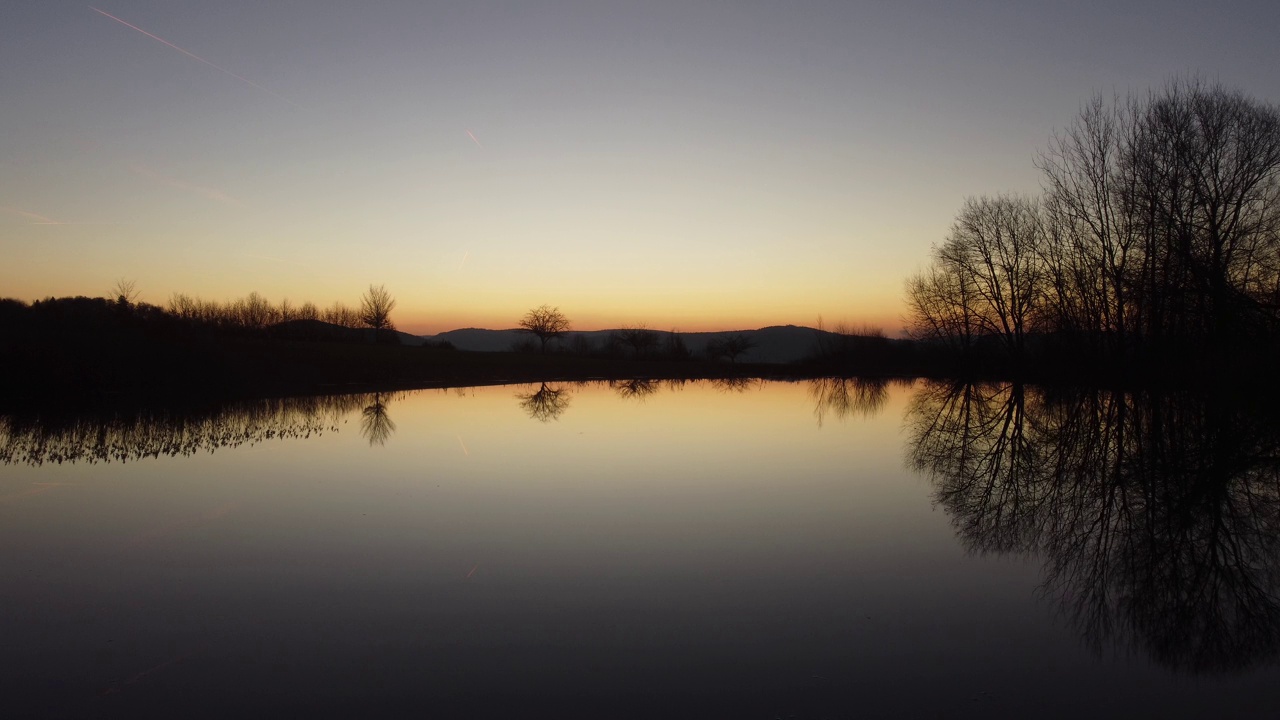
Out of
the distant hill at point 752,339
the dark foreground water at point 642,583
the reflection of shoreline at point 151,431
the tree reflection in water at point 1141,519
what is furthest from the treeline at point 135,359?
the distant hill at point 752,339

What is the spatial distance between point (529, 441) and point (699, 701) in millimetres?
10784

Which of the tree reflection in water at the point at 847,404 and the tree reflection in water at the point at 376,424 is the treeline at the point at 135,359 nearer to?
the tree reflection in water at the point at 376,424

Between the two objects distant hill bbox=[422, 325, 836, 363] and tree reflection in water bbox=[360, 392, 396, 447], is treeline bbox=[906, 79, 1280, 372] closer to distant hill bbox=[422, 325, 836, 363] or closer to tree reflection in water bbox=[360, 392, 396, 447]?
tree reflection in water bbox=[360, 392, 396, 447]

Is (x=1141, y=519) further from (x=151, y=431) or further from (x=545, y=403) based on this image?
(x=545, y=403)

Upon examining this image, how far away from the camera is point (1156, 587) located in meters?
5.39

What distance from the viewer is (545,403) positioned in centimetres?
2461

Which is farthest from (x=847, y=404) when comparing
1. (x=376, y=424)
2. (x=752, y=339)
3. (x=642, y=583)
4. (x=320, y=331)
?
(x=752, y=339)

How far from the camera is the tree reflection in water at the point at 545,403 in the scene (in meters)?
20.1

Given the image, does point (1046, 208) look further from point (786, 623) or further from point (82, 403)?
point (82, 403)

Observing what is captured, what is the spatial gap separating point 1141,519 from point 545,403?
19.3m

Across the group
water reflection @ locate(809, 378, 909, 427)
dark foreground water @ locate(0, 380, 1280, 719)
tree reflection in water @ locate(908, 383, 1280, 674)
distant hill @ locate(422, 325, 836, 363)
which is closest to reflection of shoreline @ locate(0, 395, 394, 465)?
dark foreground water @ locate(0, 380, 1280, 719)

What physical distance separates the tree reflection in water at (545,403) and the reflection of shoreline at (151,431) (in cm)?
452

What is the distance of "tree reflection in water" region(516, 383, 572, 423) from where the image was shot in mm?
20141

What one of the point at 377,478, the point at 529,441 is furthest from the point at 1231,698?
the point at 529,441
